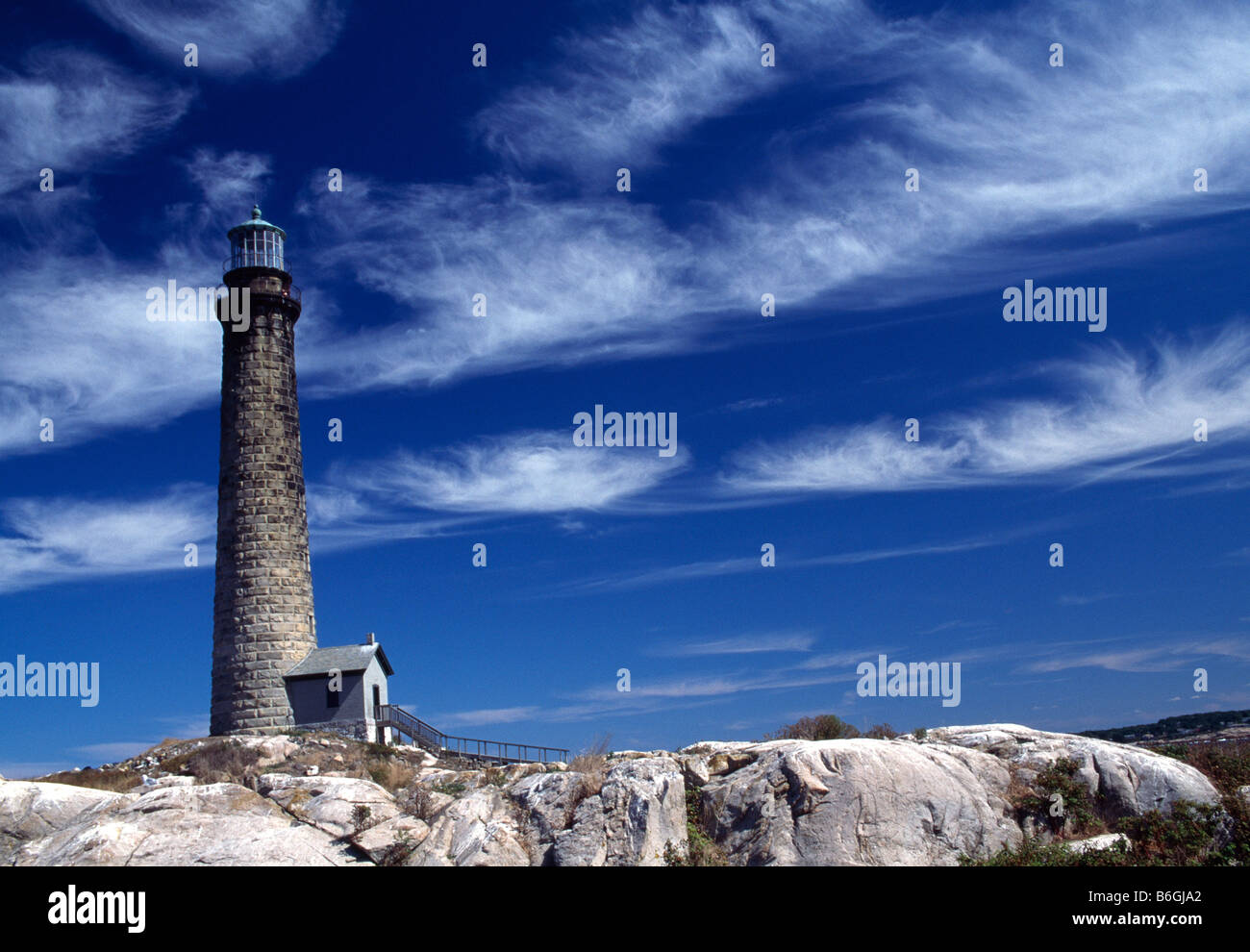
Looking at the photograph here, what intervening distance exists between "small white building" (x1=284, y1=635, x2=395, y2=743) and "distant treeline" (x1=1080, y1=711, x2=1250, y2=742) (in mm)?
32531

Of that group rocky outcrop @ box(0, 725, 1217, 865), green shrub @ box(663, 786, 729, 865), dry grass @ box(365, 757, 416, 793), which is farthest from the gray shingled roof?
green shrub @ box(663, 786, 729, 865)

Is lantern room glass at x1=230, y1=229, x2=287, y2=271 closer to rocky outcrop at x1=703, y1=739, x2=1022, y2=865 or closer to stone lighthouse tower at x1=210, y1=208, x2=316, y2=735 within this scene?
stone lighthouse tower at x1=210, y1=208, x2=316, y2=735

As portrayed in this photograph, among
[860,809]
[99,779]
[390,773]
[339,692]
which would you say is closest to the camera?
[860,809]

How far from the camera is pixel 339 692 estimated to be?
145 feet

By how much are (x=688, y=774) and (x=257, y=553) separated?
29.3 m

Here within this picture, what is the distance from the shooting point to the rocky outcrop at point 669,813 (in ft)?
67.2

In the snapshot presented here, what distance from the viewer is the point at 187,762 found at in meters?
37.3

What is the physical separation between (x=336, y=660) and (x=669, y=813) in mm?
27174

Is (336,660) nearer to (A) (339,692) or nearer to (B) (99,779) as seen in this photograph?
(A) (339,692)

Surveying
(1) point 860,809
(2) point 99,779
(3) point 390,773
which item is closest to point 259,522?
(2) point 99,779

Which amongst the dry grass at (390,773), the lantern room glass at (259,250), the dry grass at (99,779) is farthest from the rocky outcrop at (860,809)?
the lantern room glass at (259,250)
